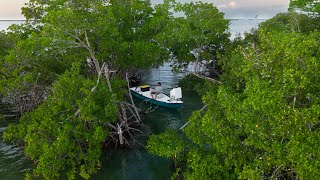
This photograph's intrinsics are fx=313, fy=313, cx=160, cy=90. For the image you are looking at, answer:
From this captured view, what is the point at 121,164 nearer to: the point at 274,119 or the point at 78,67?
the point at 78,67

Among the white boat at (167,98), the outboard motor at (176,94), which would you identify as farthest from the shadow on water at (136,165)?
the outboard motor at (176,94)

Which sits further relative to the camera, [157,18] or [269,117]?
[157,18]

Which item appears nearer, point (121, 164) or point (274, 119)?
point (274, 119)

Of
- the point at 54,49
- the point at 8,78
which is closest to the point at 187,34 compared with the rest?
the point at 54,49

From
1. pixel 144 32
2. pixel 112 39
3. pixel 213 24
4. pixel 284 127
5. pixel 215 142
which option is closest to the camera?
pixel 284 127

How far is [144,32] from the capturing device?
20.4 meters

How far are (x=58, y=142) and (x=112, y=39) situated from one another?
739cm

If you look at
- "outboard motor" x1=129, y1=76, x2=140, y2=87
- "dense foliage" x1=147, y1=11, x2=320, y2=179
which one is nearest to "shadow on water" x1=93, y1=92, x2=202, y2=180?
"dense foliage" x1=147, y1=11, x2=320, y2=179

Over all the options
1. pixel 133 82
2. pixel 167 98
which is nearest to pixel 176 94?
pixel 167 98

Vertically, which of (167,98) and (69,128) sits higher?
(69,128)

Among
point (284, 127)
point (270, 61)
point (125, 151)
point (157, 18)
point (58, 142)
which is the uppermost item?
point (157, 18)

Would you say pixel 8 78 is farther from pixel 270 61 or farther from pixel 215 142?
pixel 270 61

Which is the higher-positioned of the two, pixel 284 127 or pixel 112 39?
pixel 112 39

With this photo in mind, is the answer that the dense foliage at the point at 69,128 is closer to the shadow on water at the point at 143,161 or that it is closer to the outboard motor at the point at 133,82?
the shadow on water at the point at 143,161
